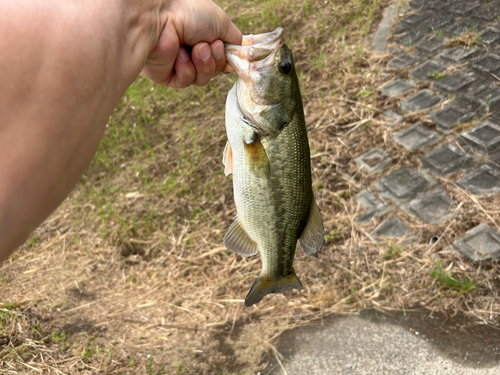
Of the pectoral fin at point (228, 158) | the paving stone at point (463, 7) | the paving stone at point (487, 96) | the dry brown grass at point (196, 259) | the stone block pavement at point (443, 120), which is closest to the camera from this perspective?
the pectoral fin at point (228, 158)

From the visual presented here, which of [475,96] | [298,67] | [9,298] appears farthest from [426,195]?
[9,298]

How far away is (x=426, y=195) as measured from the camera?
11.4ft

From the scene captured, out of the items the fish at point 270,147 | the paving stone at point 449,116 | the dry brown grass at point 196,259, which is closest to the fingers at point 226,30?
the fish at point 270,147

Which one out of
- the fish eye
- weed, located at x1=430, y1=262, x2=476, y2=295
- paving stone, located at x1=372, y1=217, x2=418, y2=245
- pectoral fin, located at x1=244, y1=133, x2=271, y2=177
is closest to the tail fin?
pectoral fin, located at x1=244, y1=133, x2=271, y2=177

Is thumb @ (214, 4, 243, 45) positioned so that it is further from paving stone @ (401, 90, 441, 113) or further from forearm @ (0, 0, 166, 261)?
paving stone @ (401, 90, 441, 113)

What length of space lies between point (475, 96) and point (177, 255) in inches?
120

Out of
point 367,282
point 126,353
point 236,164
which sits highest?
point 236,164

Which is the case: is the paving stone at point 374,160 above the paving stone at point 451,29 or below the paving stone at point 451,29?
below

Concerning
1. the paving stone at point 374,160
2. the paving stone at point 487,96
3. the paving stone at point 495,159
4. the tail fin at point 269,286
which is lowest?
the paving stone at point 374,160

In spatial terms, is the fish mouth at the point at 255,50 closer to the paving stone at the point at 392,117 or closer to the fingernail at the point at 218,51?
the fingernail at the point at 218,51

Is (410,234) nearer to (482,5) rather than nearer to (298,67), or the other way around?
(298,67)

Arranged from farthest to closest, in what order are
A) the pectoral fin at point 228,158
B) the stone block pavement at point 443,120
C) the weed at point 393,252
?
the stone block pavement at point 443,120 → the weed at point 393,252 → the pectoral fin at point 228,158

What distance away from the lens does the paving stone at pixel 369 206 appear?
11.6 ft

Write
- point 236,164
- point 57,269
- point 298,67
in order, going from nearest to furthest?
1. point 236,164
2. point 57,269
3. point 298,67
